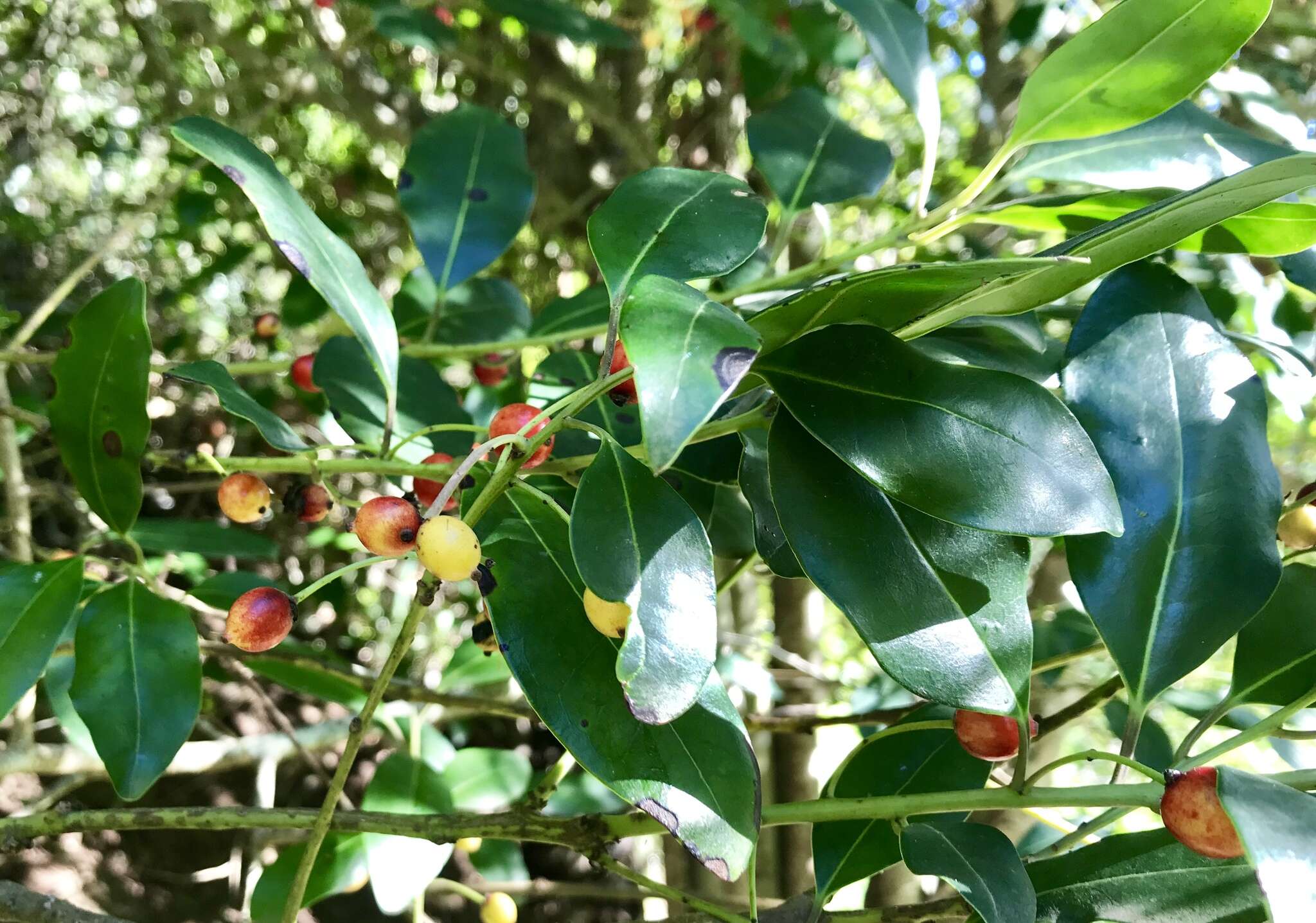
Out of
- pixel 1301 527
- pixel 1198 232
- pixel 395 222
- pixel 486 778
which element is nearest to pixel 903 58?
pixel 1198 232

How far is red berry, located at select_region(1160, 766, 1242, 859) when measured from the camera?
1.31 ft

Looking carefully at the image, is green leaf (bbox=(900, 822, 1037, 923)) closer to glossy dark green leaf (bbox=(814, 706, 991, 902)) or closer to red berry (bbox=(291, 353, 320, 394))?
glossy dark green leaf (bbox=(814, 706, 991, 902))

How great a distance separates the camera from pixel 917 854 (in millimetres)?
481

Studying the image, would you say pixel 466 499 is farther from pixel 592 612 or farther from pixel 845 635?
pixel 845 635

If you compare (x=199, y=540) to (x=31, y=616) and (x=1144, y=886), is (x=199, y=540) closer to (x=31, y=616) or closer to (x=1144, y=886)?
(x=31, y=616)

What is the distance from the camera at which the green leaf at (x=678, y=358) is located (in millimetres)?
281

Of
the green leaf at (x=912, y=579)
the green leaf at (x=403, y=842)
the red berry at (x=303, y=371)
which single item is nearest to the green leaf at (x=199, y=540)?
the red berry at (x=303, y=371)

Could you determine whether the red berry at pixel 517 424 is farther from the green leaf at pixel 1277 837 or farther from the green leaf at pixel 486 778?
the green leaf at pixel 486 778

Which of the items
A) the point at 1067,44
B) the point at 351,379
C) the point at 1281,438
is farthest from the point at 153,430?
the point at 1281,438

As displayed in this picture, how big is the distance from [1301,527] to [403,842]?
771 mm

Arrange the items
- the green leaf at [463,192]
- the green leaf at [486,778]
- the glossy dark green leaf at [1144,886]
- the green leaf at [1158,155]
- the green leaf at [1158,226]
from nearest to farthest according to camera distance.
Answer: the green leaf at [1158,226], the glossy dark green leaf at [1144,886], the green leaf at [1158,155], the green leaf at [463,192], the green leaf at [486,778]

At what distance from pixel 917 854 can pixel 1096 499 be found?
22 cm

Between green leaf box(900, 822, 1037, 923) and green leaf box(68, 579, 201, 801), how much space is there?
47cm

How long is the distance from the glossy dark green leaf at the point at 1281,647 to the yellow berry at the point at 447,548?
0.48 metres
